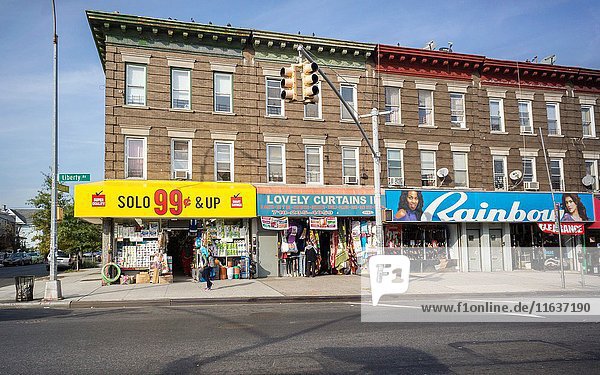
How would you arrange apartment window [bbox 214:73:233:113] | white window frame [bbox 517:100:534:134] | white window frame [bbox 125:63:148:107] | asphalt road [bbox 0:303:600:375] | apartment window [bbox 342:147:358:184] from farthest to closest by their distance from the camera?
white window frame [bbox 517:100:534:134]
apartment window [bbox 342:147:358:184]
apartment window [bbox 214:73:233:113]
white window frame [bbox 125:63:148:107]
asphalt road [bbox 0:303:600:375]

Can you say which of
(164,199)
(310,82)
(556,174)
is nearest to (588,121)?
(556,174)

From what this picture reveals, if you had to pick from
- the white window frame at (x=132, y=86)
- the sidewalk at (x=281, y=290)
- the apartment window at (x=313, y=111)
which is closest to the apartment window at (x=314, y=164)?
the apartment window at (x=313, y=111)

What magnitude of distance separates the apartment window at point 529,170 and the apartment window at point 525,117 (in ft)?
4.85

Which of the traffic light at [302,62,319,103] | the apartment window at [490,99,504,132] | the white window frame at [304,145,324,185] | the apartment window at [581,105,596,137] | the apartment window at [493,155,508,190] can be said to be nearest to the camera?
the traffic light at [302,62,319,103]

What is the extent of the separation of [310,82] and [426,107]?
15227 millimetres

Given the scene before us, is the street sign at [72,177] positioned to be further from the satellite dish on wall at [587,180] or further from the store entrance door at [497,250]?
the satellite dish on wall at [587,180]

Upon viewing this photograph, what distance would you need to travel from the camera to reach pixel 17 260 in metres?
56.2

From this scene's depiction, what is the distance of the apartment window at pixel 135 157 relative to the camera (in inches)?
851

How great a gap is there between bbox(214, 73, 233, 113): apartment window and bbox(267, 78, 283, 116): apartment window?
1.75 meters

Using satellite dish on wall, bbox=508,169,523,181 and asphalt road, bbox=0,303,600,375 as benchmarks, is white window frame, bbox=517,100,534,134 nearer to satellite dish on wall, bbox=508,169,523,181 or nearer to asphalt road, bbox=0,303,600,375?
satellite dish on wall, bbox=508,169,523,181

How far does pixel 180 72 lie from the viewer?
22.7 m

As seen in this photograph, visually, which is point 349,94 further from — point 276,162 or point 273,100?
point 276,162

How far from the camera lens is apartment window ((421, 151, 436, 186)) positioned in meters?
25.8

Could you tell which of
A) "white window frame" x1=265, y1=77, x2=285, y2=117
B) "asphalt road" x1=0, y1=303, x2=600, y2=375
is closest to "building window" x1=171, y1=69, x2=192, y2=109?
"white window frame" x1=265, y1=77, x2=285, y2=117
